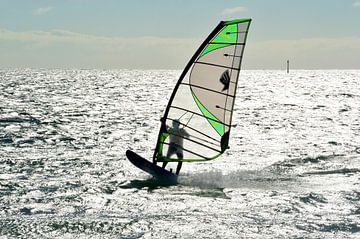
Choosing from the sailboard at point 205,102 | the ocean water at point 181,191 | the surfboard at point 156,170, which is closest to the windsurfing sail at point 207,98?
the sailboard at point 205,102

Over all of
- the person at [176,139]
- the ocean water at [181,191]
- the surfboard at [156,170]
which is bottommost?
the ocean water at [181,191]

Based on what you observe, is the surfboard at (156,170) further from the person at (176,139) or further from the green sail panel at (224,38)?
the green sail panel at (224,38)

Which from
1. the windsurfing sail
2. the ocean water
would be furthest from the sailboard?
the ocean water

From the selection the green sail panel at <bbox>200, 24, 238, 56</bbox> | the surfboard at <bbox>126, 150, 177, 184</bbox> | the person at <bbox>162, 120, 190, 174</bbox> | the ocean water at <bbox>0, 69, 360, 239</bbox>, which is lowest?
the ocean water at <bbox>0, 69, 360, 239</bbox>

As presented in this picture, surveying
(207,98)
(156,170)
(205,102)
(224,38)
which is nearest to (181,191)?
(156,170)

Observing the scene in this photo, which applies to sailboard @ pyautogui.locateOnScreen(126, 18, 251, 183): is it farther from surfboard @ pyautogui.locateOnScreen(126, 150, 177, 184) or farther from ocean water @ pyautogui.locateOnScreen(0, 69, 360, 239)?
ocean water @ pyautogui.locateOnScreen(0, 69, 360, 239)

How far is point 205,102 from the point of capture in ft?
48.8

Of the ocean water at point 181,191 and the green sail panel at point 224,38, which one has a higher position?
the green sail panel at point 224,38

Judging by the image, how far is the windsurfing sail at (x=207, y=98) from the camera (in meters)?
14.2

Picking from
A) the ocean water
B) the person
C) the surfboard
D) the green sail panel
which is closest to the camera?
the ocean water

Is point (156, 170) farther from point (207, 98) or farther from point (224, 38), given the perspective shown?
point (224, 38)

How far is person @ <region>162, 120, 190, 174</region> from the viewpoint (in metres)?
15.3

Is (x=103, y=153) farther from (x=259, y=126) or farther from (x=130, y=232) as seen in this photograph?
(x=259, y=126)

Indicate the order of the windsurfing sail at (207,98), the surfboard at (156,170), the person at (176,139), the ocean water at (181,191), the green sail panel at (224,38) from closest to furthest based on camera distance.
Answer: the ocean water at (181,191) < the green sail panel at (224,38) < the windsurfing sail at (207,98) < the person at (176,139) < the surfboard at (156,170)
